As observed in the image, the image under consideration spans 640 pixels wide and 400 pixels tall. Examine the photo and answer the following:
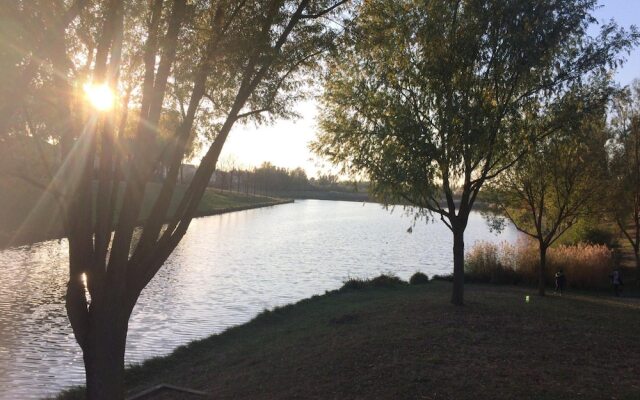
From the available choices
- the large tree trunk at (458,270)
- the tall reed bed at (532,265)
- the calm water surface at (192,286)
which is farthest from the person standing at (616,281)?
the large tree trunk at (458,270)

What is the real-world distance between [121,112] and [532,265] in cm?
2075

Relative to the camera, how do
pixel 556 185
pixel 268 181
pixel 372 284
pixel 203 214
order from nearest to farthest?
pixel 556 185, pixel 372 284, pixel 203 214, pixel 268 181

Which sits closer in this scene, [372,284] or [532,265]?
[372,284]

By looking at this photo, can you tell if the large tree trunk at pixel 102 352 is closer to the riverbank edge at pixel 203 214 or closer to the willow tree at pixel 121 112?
the willow tree at pixel 121 112

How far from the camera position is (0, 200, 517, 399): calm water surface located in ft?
44.8

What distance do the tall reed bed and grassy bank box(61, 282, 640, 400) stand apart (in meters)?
8.71

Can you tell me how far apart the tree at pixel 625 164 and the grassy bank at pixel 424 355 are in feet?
25.6

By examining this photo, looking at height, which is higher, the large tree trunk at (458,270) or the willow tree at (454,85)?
the willow tree at (454,85)

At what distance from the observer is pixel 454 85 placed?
41.2 feet

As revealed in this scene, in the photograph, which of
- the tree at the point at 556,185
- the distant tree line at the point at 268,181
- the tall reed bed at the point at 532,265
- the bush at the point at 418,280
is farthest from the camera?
the distant tree line at the point at 268,181

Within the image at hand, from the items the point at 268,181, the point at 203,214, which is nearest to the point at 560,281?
the point at 203,214

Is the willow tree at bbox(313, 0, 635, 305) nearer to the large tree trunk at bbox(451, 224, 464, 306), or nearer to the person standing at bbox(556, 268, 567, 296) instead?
the large tree trunk at bbox(451, 224, 464, 306)

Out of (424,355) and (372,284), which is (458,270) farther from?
(372,284)

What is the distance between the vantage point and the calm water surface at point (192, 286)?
537 inches
